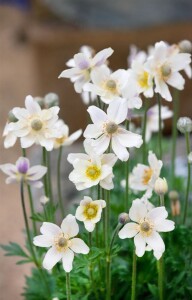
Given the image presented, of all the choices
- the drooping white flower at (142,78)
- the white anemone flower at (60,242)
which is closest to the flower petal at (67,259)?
the white anemone flower at (60,242)

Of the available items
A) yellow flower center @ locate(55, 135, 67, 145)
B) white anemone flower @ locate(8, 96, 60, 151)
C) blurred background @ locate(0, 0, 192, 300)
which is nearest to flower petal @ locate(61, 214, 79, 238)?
white anemone flower @ locate(8, 96, 60, 151)

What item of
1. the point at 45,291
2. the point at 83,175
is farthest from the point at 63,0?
the point at 83,175

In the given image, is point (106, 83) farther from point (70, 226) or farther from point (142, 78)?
point (70, 226)

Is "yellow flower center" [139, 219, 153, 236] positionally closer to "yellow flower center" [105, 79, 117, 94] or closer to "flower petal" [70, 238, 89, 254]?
"flower petal" [70, 238, 89, 254]

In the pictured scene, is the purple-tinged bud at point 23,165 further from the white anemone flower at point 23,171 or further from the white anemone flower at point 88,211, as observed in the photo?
the white anemone flower at point 88,211

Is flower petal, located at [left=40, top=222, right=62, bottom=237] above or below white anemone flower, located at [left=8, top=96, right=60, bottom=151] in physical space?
below

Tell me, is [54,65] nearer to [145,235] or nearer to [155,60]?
[155,60]
